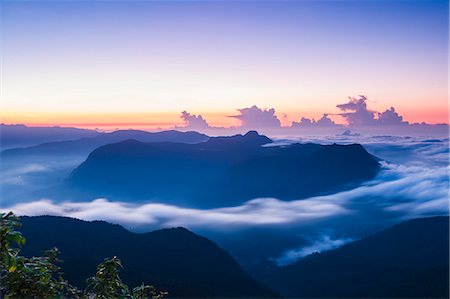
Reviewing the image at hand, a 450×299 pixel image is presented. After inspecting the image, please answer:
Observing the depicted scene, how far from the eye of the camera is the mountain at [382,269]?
9894 cm

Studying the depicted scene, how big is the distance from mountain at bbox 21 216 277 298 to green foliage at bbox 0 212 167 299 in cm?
8312

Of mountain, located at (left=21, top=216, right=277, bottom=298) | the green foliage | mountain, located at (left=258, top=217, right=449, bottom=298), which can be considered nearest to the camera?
the green foliage

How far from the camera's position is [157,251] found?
113250 mm

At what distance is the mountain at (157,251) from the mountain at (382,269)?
68.0 ft

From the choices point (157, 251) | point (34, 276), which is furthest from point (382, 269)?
point (34, 276)

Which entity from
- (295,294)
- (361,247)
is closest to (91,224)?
(295,294)

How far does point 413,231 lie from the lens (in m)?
156

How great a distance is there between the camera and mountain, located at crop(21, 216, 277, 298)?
95.0m

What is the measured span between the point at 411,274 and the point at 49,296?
4690 inches

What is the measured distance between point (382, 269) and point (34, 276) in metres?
130

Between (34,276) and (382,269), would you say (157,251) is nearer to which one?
(382,269)

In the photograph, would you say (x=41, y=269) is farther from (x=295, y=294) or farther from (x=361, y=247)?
(x=361, y=247)

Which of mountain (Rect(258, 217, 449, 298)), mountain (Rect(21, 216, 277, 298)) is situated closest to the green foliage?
mountain (Rect(21, 216, 277, 298))

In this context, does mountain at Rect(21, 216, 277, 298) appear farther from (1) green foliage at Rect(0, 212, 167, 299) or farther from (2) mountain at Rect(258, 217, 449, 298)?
(1) green foliage at Rect(0, 212, 167, 299)
